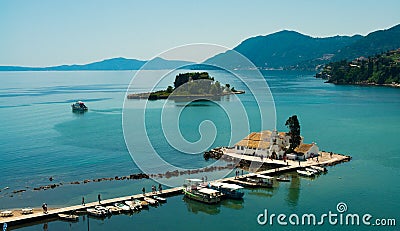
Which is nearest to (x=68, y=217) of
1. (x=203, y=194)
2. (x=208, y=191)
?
(x=203, y=194)

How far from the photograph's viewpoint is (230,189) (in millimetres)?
24516

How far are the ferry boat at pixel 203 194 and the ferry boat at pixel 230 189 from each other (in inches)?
12.0

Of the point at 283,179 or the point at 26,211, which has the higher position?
the point at 283,179

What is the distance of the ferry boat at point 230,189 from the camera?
24.4 meters

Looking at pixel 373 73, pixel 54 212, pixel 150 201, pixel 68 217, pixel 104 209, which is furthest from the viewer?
pixel 373 73

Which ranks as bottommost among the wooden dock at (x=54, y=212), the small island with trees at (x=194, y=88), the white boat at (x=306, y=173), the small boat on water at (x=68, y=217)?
the small boat on water at (x=68, y=217)

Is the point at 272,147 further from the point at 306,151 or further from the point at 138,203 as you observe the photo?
the point at 138,203

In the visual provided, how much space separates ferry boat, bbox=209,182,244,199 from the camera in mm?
24438

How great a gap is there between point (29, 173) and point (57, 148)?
8.70 meters

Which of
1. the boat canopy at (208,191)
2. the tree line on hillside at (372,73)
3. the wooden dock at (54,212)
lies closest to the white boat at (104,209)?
the wooden dock at (54,212)

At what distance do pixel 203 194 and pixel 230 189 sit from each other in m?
1.51

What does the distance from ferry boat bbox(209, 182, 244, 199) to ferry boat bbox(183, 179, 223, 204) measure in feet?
1.00

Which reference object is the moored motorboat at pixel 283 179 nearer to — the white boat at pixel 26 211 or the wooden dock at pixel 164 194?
the wooden dock at pixel 164 194

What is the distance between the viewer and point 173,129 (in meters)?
47.9
